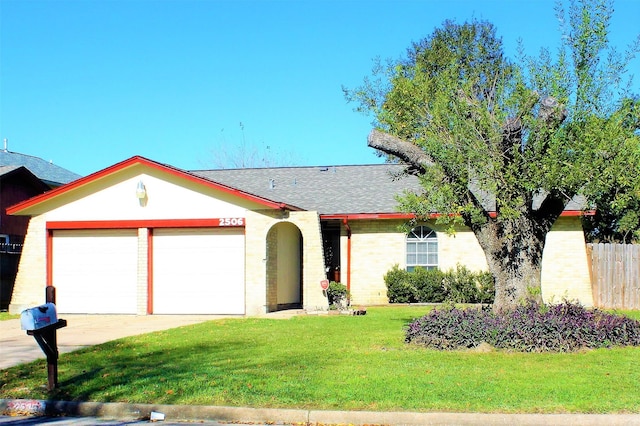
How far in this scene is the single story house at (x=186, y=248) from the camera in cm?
2052

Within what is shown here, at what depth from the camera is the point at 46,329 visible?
30.8ft

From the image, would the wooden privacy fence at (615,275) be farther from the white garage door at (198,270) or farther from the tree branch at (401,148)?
the tree branch at (401,148)

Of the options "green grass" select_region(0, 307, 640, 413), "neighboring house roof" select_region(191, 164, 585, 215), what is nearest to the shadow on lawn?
"green grass" select_region(0, 307, 640, 413)

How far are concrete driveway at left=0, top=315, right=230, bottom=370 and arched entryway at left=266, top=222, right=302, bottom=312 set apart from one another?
6.25 ft

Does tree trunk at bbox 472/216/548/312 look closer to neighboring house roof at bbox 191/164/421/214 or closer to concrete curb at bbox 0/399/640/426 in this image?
concrete curb at bbox 0/399/640/426

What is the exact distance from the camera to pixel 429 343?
477 inches

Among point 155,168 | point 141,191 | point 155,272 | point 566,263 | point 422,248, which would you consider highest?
point 155,168

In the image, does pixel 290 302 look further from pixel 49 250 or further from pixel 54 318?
pixel 54 318

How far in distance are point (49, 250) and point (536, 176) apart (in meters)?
15.2

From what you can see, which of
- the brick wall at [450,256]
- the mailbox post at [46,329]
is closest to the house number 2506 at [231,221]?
the brick wall at [450,256]

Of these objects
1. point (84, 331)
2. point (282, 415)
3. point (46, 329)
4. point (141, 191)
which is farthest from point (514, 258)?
point (141, 191)

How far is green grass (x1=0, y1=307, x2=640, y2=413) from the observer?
27.3 ft

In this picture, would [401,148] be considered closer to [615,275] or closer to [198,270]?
[198,270]

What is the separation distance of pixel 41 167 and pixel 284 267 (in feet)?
49.8
